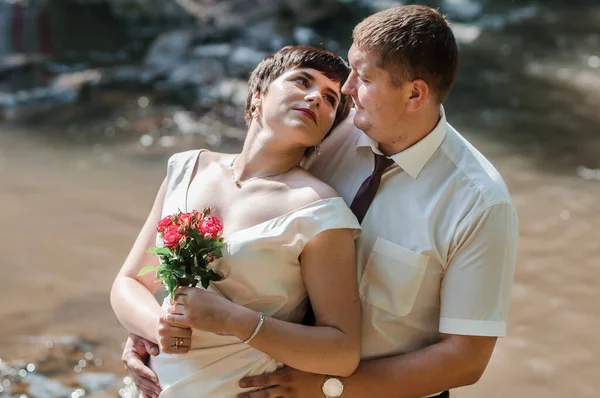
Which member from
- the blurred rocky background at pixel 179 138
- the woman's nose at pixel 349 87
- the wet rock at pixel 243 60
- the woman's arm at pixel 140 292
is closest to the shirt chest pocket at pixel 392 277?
the woman's nose at pixel 349 87

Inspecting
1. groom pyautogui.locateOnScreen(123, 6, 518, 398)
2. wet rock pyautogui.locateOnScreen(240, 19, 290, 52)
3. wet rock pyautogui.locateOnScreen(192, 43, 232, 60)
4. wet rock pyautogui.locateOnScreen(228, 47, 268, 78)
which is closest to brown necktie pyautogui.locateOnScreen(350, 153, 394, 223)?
groom pyautogui.locateOnScreen(123, 6, 518, 398)

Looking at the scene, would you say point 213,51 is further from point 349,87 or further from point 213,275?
point 213,275

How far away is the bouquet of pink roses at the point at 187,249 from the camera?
2137mm

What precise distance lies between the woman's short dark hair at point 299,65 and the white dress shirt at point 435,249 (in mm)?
287

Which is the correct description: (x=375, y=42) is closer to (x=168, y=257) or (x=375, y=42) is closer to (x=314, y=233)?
(x=314, y=233)

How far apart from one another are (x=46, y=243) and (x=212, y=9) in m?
6.12

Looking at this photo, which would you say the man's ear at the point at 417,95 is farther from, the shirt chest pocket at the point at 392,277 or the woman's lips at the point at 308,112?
the shirt chest pocket at the point at 392,277

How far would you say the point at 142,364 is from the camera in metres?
2.54

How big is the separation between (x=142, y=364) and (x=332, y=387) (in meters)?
0.63

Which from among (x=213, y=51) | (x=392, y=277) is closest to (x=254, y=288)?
(x=392, y=277)

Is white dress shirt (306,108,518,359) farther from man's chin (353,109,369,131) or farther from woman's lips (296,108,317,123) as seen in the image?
woman's lips (296,108,317,123)

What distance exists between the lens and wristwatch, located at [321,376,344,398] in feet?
7.71

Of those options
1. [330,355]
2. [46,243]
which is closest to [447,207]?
[330,355]

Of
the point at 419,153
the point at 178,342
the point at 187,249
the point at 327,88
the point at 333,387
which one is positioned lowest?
the point at 333,387
